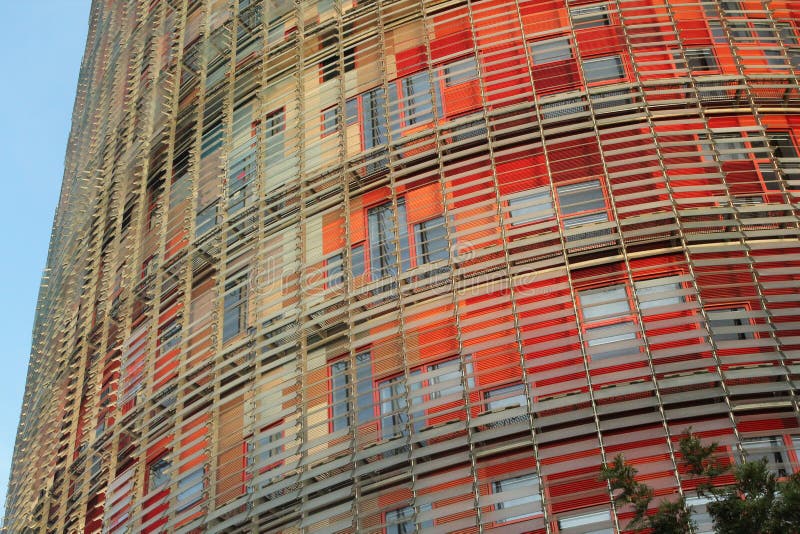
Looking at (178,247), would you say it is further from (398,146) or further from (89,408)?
(398,146)

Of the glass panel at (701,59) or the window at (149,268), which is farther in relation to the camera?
the window at (149,268)

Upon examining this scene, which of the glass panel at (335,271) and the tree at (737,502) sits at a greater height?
the glass panel at (335,271)

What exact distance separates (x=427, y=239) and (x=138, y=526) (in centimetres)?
620

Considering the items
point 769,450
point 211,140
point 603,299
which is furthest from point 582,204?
point 211,140

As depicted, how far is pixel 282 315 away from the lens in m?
15.9

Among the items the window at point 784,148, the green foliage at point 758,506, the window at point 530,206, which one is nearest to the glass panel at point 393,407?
the window at point 530,206

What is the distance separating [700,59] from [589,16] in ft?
6.14

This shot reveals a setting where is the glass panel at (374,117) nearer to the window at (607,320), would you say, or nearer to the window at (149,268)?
the window at (607,320)

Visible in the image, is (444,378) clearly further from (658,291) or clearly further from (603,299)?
(658,291)

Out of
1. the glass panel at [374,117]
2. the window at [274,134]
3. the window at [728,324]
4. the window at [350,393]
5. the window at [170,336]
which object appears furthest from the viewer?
the window at [274,134]

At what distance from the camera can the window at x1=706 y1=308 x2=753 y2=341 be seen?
12953mm

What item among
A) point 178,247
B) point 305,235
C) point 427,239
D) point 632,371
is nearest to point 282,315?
point 305,235

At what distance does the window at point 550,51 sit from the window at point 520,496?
6804 mm

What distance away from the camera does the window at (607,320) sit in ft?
43.5
